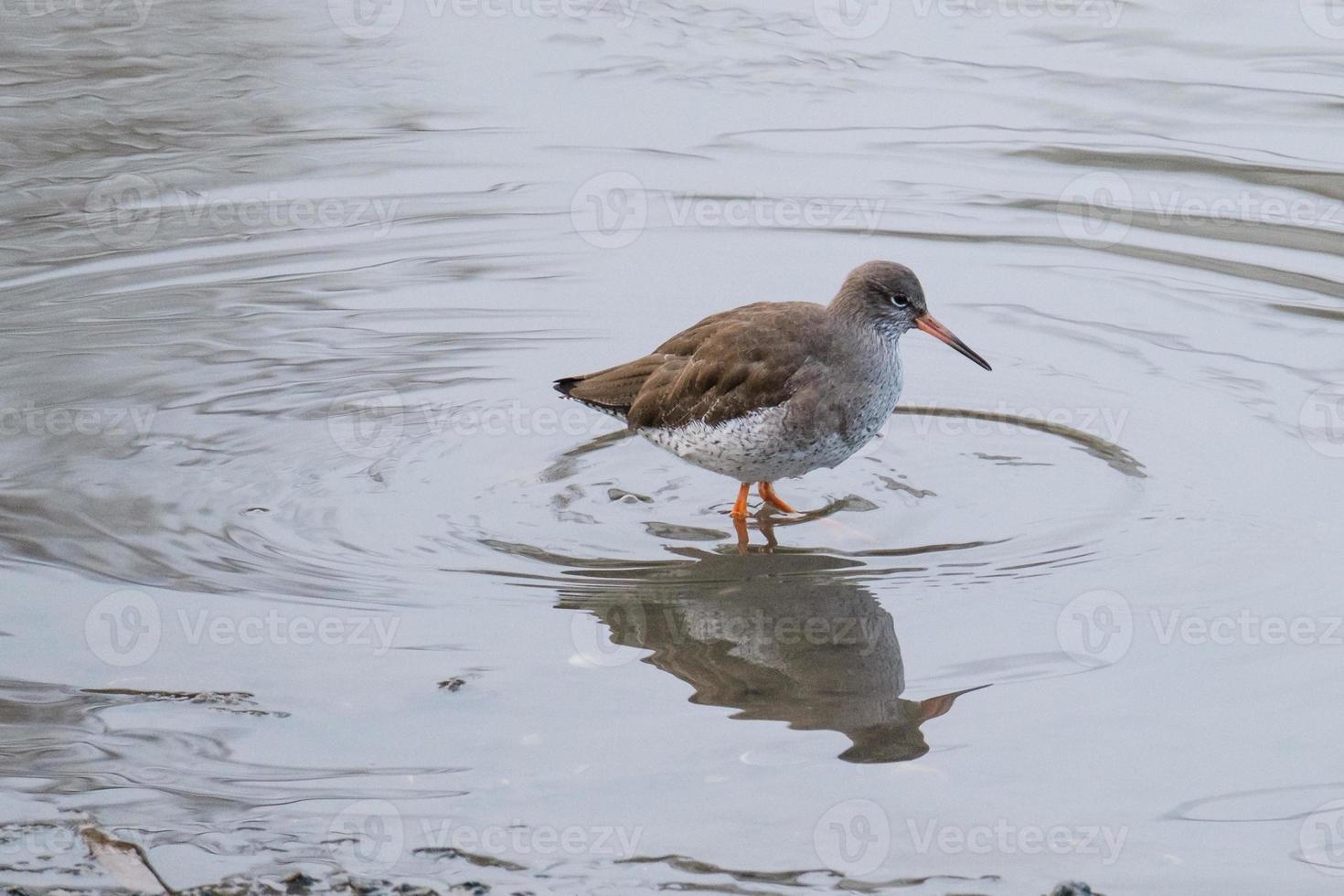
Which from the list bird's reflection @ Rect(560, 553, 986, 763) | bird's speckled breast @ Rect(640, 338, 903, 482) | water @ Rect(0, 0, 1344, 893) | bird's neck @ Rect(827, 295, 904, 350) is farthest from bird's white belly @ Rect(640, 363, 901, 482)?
bird's reflection @ Rect(560, 553, 986, 763)

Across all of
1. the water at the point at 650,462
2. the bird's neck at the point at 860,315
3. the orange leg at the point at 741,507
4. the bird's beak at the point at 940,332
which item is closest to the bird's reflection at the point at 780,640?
the water at the point at 650,462

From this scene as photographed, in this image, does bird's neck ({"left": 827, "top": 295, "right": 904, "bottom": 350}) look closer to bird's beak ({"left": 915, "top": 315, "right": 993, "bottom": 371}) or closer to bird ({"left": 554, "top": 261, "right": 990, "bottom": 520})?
bird ({"left": 554, "top": 261, "right": 990, "bottom": 520})

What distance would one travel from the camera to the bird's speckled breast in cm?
728

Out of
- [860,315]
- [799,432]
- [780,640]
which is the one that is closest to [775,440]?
[799,432]

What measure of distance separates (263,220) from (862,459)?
5.19 meters

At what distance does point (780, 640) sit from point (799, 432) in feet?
4.00

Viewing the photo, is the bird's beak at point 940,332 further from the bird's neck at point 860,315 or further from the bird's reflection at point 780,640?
the bird's reflection at point 780,640

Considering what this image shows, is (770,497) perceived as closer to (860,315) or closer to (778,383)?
(778,383)

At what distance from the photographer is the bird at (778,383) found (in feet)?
24.0

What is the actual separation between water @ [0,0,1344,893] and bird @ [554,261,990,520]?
1.32 feet

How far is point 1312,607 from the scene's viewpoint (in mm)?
6551

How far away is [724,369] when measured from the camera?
746 cm

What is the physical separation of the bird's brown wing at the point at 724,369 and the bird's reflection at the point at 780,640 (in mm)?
743

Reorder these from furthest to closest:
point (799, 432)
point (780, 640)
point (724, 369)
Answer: point (724, 369) → point (799, 432) → point (780, 640)
